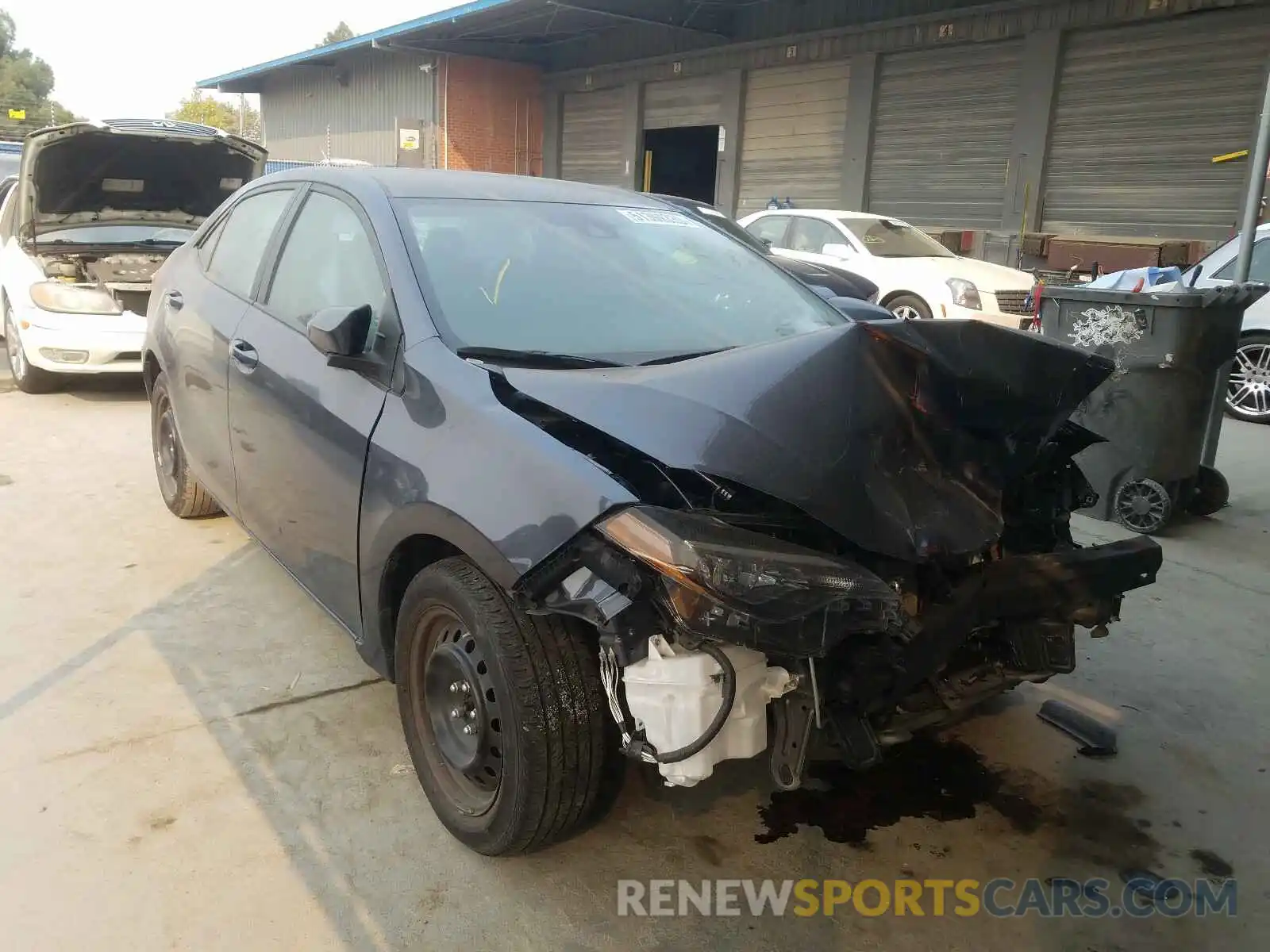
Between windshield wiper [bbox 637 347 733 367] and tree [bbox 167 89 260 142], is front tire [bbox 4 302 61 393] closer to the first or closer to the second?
windshield wiper [bbox 637 347 733 367]

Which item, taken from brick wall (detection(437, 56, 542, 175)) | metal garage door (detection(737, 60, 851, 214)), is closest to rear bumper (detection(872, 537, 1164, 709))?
metal garage door (detection(737, 60, 851, 214))

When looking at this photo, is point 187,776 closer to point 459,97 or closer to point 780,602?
point 780,602

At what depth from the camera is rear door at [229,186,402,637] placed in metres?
2.88

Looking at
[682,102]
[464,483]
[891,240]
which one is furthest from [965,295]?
[682,102]

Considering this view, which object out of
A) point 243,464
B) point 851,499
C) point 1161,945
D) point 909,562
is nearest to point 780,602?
point 851,499

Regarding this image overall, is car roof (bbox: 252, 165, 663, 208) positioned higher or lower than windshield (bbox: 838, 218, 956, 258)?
higher

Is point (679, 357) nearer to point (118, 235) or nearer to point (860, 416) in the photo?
point (860, 416)

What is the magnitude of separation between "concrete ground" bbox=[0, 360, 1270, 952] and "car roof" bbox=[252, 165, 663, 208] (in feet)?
5.64

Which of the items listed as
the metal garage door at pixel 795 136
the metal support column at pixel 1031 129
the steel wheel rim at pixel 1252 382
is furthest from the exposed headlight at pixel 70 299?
the metal garage door at pixel 795 136

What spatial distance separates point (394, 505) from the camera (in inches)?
104

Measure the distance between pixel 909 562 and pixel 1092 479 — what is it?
12.1 ft

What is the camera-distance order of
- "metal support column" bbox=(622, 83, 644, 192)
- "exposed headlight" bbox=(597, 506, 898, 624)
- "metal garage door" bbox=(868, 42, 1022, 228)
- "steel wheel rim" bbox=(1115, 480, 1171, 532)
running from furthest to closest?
"metal support column" bbox=(622, 83, 644, 192) → "metal garage door" bbox=(868, 42, 1022, 228) → "steel wheel rim" bbox=(1115, 480, 1171, 532) → "exposed headlight" bbox=(597, 506, 898, 624)

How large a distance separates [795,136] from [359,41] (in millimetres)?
12406

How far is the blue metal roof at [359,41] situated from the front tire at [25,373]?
1316 centimetres
